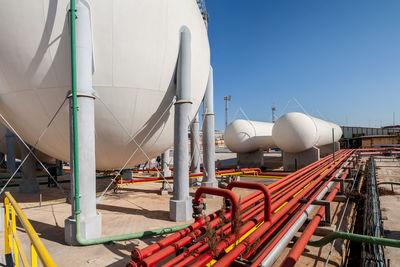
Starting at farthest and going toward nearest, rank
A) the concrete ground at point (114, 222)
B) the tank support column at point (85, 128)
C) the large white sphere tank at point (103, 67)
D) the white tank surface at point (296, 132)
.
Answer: the white tank surface at point (296, 132) < the large white sphere tank at point (103, 67) < the tank support column at point (85, 128) < the concrete ground at point (114, 222)

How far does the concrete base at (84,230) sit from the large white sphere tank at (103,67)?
2065mm

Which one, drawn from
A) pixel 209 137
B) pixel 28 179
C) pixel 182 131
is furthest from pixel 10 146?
pixel 182 131

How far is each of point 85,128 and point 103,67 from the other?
162 cm

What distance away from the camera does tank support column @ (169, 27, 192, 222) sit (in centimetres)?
714

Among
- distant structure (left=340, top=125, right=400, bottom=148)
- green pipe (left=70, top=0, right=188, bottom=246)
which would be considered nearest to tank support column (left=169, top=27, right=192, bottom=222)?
green pipe (left=70, top=0, right=188, bottom=246)

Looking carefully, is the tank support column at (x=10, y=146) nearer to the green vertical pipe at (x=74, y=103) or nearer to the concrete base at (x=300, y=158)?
the green vertical pipe at (x=74, y=103)

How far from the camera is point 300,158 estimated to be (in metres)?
20.6

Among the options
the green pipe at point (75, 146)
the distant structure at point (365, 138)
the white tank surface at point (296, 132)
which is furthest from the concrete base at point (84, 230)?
the distant structure at point (365, 138)

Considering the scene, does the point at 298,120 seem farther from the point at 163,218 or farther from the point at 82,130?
the point at 82,130

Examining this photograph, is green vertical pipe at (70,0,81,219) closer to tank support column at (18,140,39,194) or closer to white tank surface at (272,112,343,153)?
tank support column at (18,140,39,194)

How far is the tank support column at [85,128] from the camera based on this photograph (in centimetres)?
535

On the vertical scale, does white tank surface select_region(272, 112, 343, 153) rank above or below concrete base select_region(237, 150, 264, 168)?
above

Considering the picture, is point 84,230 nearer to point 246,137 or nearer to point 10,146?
point 10,146

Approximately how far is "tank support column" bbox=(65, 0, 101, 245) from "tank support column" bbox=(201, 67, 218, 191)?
6.11 metres
